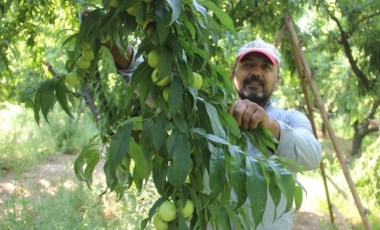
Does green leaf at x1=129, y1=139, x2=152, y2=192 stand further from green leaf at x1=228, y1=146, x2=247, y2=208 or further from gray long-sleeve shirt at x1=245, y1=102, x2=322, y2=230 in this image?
gray long-sleeve shirt at x1=245, y1=102, x2=322, y2=230

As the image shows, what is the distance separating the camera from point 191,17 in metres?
0.82

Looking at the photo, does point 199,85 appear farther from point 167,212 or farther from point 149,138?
point 167,212

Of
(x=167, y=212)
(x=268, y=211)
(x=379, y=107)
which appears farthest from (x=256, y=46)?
(x=379, y=107)

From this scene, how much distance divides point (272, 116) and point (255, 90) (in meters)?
0.14

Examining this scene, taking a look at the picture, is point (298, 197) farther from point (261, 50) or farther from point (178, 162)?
point (261, 50)

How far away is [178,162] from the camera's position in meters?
0.73

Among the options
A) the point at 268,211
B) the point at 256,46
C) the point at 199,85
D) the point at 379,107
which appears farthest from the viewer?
the point at 379,107

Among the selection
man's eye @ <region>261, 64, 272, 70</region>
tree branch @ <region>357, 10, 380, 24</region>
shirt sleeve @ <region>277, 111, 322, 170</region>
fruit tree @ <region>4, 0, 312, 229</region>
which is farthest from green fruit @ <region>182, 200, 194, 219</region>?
tree branch @ <region>357, 10, 380, 24</region>

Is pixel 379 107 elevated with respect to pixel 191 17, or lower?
elevated

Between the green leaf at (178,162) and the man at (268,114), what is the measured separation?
1.05 feet

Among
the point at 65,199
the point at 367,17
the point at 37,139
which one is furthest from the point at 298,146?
the point at 37,139

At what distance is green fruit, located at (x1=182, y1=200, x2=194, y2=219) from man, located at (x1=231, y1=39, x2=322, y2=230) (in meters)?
0.51

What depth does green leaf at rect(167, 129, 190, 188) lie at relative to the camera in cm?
73

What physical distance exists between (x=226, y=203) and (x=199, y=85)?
0.79 ft
